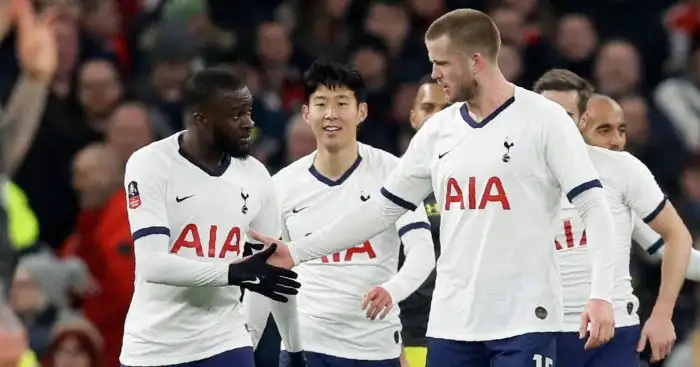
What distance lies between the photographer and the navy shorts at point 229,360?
6984mm

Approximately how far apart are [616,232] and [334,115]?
4.64ft

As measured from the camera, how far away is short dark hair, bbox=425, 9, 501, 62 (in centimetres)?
675

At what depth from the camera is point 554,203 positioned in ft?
22.1

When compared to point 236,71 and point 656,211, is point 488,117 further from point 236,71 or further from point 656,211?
point 236,71

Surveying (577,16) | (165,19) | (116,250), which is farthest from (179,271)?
(577,16)

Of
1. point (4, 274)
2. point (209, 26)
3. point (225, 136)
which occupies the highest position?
point (209, 26)

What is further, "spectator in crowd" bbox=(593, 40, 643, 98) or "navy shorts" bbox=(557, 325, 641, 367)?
"spectator in crowd" bbox=(593, 40, 643, 98)

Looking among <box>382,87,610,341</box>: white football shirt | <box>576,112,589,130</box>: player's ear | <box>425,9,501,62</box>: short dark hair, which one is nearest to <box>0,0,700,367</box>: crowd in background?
<box>576,112,589,130</box>: player's ear

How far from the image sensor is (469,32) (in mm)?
6758

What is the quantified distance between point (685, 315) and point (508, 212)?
4.09 m

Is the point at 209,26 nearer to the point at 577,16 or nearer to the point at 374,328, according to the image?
the point at 577,16

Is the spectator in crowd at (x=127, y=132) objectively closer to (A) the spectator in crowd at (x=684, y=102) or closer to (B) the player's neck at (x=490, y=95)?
(A) the spectator in crowd at (x=684, y=102)

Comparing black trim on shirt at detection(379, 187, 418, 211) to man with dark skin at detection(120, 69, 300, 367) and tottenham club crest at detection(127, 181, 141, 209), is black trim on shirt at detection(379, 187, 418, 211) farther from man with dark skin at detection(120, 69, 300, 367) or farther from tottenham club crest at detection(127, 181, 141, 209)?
tottenham club crest at detection(127, 181, 141, 209)

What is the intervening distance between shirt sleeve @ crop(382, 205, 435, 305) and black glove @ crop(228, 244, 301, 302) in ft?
2.23
